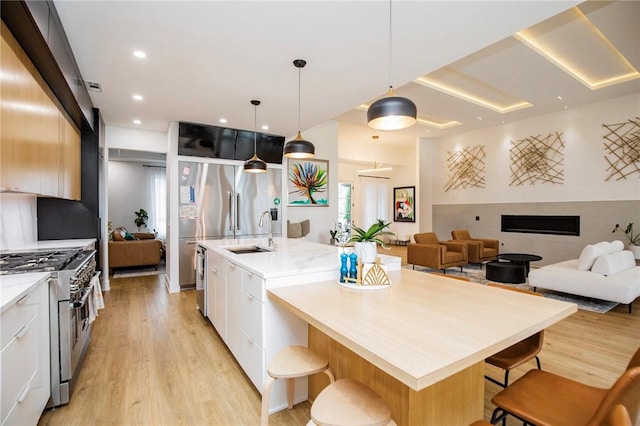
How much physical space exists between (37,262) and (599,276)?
583 centimetres

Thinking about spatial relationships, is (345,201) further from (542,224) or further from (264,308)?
(264,308)

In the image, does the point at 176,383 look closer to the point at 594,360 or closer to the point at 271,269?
the point at 271,269

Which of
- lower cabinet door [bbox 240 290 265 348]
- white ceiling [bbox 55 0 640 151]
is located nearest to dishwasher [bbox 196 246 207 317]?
lower cabinet door [bbox 240 290 265 348]

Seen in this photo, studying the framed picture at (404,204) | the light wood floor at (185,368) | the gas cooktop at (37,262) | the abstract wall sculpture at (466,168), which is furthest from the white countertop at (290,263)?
the framed picture at (404,204)

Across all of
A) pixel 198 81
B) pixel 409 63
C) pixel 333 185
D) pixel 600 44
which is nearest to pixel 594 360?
pixel 409 63

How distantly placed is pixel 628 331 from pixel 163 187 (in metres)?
10.3

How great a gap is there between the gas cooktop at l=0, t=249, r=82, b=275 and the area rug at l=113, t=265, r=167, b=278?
12.4ft

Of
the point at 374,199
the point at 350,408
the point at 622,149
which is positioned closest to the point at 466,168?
the point at 622,149

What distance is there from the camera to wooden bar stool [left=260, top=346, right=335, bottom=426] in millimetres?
1518

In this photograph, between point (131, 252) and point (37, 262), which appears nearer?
point (37, 262)

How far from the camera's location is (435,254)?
5.68m

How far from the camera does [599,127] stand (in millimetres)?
5812

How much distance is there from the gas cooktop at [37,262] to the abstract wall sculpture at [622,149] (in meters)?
8.23

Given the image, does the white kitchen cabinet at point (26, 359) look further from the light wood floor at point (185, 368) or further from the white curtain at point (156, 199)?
the white curtain at point (156, 199)
